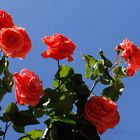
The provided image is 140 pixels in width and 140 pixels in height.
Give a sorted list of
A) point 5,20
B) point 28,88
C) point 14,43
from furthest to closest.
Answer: point 5,20
point 14,43
point 28,88

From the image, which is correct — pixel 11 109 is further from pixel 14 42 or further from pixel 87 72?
pixel 87 72

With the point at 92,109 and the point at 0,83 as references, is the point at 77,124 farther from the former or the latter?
the point at 0,83

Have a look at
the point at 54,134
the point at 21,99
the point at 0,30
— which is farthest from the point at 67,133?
the point at 0,30

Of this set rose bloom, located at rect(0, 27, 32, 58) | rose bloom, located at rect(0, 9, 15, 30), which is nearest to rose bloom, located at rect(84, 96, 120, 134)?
rose bloom, located at rect(0, 27, 32, 58)

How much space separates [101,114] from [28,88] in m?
0.26

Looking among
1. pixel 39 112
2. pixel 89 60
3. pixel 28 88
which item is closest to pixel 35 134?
pixel 39 112

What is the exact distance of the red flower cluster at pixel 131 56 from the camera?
5.39ft

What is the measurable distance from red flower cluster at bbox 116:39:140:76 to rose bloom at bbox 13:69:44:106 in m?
0.41

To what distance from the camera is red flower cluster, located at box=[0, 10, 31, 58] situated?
4.81 feet

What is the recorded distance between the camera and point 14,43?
1472 millimetres

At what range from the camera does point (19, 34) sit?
1.49 meters

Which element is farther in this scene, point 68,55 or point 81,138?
point 68,55

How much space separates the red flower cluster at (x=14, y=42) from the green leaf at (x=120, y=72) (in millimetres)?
360

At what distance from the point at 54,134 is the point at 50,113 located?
3.8 inches
